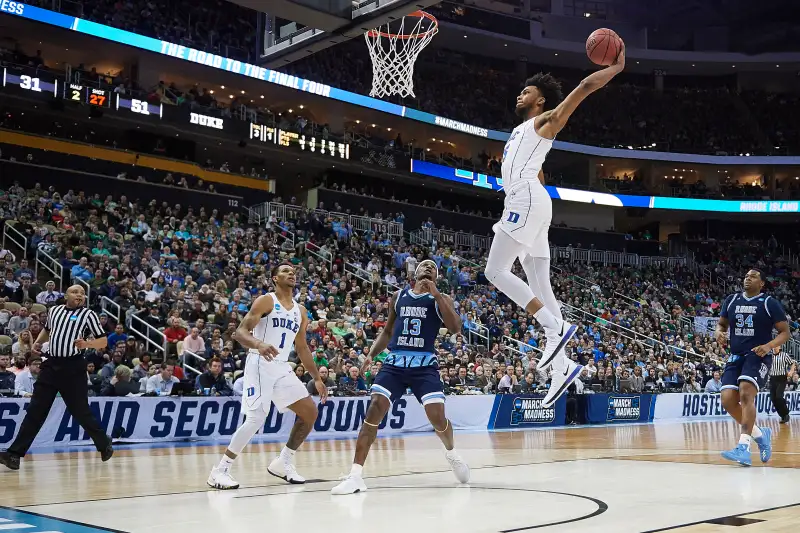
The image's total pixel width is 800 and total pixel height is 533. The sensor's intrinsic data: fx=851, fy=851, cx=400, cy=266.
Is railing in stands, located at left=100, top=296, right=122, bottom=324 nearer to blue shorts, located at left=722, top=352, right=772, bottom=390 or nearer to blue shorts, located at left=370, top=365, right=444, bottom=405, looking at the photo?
blue shorts, located at left=370, top=365, right=444, bottom=405

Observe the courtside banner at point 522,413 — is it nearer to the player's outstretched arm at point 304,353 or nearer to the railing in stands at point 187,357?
the railing in stands at point 187,357

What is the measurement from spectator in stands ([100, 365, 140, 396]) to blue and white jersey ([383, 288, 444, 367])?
753cm

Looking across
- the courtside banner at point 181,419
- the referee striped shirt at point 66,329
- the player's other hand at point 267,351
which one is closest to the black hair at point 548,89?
the player's other hand at point 267,351

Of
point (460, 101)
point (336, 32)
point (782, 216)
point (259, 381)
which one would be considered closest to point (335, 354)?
point (336, 32)

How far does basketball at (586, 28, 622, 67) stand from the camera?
22.9 feet

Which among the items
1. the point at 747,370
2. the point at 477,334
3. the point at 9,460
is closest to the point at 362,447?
the point at 9,460

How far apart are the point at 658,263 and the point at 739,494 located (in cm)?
3807

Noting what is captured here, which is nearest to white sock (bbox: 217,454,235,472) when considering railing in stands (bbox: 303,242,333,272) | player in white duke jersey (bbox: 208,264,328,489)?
player in white duke jersey (bbox: 208,264,328,489)

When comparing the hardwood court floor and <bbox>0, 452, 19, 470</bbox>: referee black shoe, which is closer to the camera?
the hardwood court floor

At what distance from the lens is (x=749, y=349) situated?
34.9 ft

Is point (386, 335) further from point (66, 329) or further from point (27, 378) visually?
point (27, 378)

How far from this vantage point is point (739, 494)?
25.3 ft

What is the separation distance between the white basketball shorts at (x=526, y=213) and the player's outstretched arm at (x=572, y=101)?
472mm

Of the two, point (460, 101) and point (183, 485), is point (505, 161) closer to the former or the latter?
point (183, 485)
